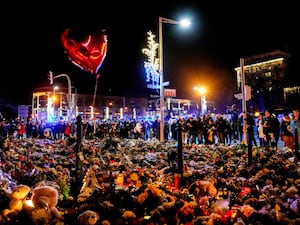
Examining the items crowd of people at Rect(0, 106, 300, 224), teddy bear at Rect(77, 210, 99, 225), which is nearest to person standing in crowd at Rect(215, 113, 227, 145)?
crowd of people at Rect(0, 106, 300, 224)

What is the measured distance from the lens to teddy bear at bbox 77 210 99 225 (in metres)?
5.05

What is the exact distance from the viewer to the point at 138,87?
8788 cm

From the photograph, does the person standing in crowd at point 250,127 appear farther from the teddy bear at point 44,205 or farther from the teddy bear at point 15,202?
the teddy bear at point 15,202

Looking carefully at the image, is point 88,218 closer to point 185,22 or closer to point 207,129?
point 207,129

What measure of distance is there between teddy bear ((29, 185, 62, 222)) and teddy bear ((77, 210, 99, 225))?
0.36 metres

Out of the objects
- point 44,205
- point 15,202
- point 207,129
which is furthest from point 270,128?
point 15,202

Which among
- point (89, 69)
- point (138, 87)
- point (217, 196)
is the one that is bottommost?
point (217, 196)

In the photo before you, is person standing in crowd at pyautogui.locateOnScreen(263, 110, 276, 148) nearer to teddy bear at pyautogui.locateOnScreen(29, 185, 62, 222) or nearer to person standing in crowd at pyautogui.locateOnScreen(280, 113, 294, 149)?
person standing in crowd at pyautogui.locateOnScreen(280, 113, 294, 149)

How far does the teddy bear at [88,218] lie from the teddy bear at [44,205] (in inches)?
14.2

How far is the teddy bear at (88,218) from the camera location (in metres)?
5.05

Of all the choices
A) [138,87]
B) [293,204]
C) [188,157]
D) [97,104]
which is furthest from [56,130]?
[138,87]

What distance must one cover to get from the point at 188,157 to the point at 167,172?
11.0 ft

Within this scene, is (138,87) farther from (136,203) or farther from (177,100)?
(136,203)

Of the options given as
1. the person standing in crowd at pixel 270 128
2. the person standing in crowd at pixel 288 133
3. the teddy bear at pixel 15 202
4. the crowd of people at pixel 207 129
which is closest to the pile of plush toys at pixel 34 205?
the teddy bear at pixel 15 202
